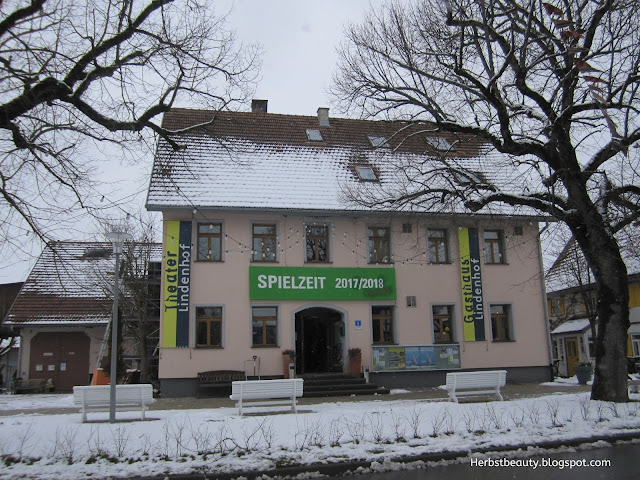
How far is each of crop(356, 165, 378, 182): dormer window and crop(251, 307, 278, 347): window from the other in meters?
6.12

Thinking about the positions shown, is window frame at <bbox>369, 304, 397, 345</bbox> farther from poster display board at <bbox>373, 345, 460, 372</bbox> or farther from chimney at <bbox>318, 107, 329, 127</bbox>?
chimney at <bbox>318, 107, 329, 127</bbox>

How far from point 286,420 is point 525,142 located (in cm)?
822

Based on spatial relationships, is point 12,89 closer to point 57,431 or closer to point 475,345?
point 57,431

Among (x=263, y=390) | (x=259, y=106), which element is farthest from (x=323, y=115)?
(x=263, y=390)

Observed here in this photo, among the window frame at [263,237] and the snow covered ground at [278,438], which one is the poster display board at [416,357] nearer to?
the window frame at [263,237]

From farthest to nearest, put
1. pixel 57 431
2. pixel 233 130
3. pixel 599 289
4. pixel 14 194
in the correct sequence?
pixel 233 130, pixel 599 289, pixel 14 194, pixel 57 431

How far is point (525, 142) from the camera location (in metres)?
13.5

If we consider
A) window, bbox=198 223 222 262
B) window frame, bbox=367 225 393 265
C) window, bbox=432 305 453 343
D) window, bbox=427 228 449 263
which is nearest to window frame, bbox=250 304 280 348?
window, bbox=198 223 222 262

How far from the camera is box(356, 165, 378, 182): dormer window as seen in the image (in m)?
22.3

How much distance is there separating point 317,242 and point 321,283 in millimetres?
1568

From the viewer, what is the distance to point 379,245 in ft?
70.6

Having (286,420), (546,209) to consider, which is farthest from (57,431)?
(546,209)

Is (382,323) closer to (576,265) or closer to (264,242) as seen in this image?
(264,242)

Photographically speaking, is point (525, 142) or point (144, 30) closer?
point (144, 30)
